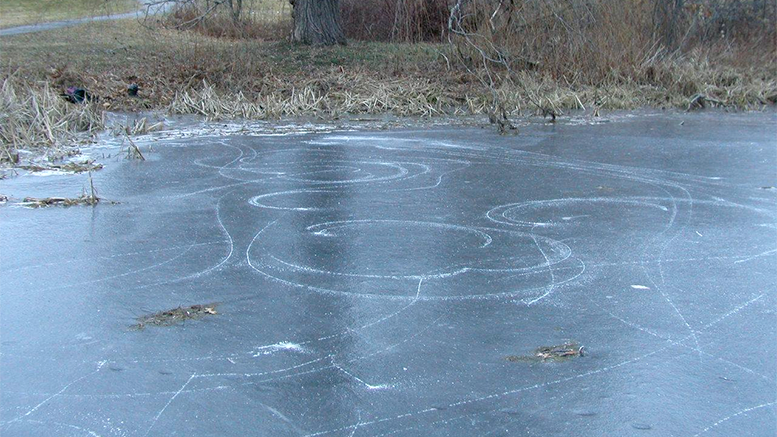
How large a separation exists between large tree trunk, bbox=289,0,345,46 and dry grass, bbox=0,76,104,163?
646 cm

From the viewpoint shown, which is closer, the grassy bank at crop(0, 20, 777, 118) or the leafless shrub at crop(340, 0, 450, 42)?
the grassy bank at crop(0, 20, 777, 118)

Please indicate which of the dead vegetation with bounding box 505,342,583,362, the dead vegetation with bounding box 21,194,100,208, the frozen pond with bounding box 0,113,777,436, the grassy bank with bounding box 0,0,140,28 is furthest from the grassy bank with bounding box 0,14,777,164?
the dead vegetation with bounding box 505,342,583,362

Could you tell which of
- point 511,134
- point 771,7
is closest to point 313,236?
point 511,134

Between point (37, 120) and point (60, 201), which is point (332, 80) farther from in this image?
point (60, 201)

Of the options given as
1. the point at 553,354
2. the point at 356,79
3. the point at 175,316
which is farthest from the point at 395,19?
the point at 553,354

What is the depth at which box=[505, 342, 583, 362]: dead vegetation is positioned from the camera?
12.9ft

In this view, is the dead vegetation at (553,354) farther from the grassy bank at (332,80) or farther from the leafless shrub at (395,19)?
the leafless shrub at (395,19)

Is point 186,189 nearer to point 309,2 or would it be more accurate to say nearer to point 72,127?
point 72,127

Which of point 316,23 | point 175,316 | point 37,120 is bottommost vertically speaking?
point 37,120

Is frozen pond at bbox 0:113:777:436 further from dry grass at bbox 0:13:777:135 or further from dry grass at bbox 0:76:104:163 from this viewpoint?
dry grass at bbox 0:13:777:135

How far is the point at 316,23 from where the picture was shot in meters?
17.1

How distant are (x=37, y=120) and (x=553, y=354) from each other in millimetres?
7637

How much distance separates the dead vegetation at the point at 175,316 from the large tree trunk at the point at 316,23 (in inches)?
513

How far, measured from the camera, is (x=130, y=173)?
8062 millimetres
